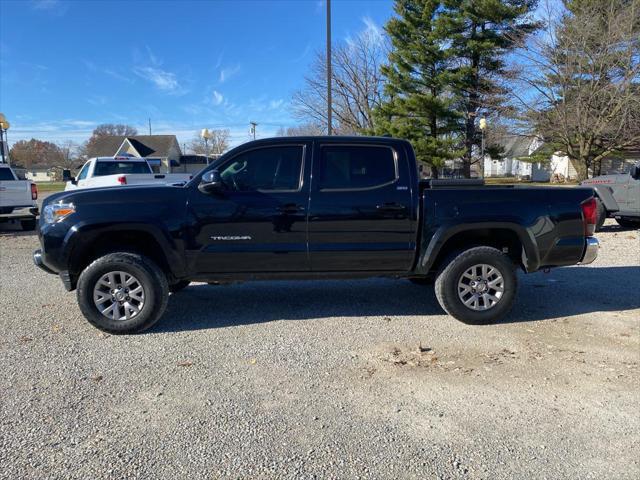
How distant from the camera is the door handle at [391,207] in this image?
4.75 metres

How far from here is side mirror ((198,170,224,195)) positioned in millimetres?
4551

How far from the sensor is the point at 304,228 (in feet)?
15.5

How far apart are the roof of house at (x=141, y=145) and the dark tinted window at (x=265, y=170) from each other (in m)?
57.7

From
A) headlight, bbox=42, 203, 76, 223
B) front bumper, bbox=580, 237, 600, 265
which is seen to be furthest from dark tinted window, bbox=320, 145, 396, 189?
headlight, bbox=42, 203, 76, 223

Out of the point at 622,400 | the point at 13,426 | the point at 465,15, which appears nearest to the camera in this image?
the point at 13,426

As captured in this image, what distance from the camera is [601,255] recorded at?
→ 857 centimetres

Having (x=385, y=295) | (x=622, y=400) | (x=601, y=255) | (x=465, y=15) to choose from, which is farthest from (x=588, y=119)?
(x=622, y=400)

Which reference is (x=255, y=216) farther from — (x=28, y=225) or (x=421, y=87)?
(x=421, y=87)

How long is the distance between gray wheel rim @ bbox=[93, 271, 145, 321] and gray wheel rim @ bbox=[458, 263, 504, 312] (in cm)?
318

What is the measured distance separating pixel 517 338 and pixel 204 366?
2.85 m

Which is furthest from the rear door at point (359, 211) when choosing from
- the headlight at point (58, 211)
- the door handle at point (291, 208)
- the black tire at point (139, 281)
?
the headlight at point (58, 211)

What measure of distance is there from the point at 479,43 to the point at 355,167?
25.0m

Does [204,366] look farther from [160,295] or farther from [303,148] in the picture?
[303,148]

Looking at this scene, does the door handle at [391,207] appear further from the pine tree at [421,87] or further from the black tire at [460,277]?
the pine tree at [421,87]
